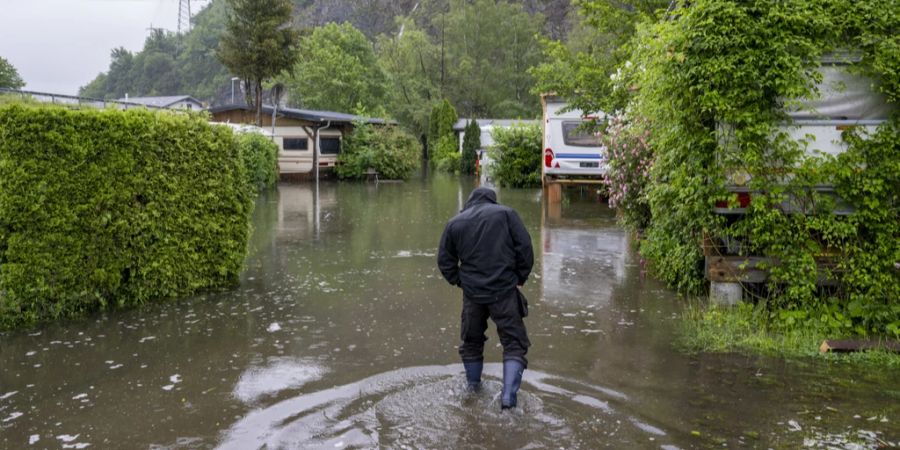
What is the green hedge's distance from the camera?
7.35 metres

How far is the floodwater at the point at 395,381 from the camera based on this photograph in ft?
15.8

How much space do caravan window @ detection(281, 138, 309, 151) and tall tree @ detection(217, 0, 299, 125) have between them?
807 centimetres

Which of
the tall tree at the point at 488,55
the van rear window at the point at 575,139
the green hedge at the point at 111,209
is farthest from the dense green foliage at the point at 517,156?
the tall tree at the point at 488,55

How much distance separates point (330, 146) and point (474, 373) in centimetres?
3132

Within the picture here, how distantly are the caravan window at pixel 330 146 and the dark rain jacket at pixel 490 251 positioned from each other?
3065 centimetres

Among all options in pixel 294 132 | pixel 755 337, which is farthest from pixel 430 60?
pixel 755 337

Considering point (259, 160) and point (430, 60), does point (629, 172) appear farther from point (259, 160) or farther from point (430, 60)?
point (430, 60)

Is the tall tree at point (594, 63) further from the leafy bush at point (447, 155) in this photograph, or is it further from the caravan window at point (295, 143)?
the leafy bush at point (447, 155)

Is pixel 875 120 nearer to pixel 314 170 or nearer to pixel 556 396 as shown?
pixel 556 396

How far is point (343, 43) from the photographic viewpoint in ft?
222

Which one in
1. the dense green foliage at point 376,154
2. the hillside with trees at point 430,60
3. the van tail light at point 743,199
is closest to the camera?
the van tail light at point 743,199

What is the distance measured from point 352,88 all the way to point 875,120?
5803cm

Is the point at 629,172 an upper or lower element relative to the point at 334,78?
lower

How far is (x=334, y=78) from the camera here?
62.0 meters
